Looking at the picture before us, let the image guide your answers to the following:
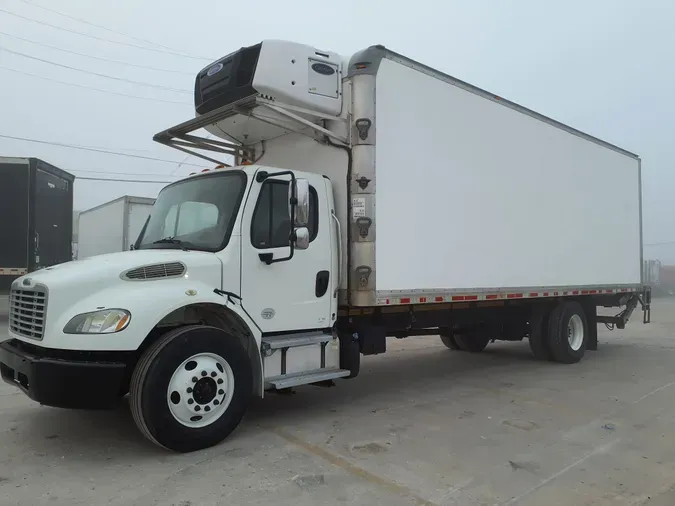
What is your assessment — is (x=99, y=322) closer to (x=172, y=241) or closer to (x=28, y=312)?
(x=28, y=312)

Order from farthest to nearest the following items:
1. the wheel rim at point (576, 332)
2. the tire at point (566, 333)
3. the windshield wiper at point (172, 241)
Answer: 1. the wheel rim at point (576, 332)
2. the tire at point (566, 333)
3. the windshield wiper at point (172, 241)

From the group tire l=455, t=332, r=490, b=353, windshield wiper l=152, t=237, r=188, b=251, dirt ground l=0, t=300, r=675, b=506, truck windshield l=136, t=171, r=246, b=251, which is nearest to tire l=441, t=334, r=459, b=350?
tire l=455, t=332, r=490, b=353

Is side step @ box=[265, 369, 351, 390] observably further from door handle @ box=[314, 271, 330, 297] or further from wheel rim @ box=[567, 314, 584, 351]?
wheel rim @ box=[567, 314, 584, 351]

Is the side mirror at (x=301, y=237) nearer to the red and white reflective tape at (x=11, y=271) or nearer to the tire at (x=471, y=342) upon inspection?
the tire at (x=471, y=342)

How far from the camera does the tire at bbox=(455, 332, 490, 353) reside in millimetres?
10425

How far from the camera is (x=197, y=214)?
568cm

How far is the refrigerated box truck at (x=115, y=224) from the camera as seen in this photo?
1673 cm

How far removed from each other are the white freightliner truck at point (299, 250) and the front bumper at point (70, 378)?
2cm

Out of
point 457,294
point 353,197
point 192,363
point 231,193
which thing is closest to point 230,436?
point 192,363

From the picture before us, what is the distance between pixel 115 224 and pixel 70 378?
14.3 m

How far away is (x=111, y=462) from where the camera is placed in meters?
4.54

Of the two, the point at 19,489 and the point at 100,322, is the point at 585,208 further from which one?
the point at 19,489

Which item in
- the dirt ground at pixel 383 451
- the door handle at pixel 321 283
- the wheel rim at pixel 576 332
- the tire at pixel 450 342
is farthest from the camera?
the tire at pixel 450 342

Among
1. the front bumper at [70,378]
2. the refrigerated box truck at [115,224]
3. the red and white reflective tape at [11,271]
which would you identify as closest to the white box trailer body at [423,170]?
the front bumper at [70,378]
